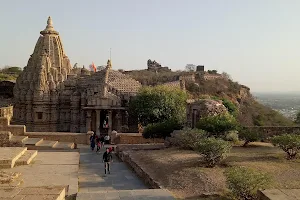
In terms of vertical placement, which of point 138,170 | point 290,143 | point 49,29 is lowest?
point 138,170

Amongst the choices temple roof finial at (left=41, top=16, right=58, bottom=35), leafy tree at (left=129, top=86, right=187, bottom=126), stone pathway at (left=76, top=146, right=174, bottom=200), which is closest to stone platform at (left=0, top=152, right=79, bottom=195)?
stone pathway at (left=76, top=146, right=174, bottom=200)

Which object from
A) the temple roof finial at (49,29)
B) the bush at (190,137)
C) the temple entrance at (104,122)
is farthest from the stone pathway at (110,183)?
the temple roof finial at (49,29)

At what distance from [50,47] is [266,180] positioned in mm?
29052

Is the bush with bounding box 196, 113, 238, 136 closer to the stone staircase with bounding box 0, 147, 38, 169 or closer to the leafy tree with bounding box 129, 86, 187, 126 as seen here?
the stone staircase with bounding box 0, 147, 38, 169

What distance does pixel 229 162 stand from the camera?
12.8 meters

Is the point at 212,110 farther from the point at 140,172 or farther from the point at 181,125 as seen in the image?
the point at 140,172

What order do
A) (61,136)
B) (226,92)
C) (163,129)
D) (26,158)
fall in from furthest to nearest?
(226,92) → (61,136) → (163,129) → (26,158)

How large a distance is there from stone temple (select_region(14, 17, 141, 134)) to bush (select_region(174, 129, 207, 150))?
1395 cm

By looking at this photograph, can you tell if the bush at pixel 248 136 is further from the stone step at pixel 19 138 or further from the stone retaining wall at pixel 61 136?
the stone step at pixel 19 138

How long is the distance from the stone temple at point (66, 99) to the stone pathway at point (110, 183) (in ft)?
37.6

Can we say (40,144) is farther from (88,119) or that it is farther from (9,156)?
(88,119)

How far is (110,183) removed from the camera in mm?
12422

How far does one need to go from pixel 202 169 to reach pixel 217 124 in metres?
5.36

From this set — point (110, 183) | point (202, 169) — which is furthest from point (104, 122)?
point (202, 169)
